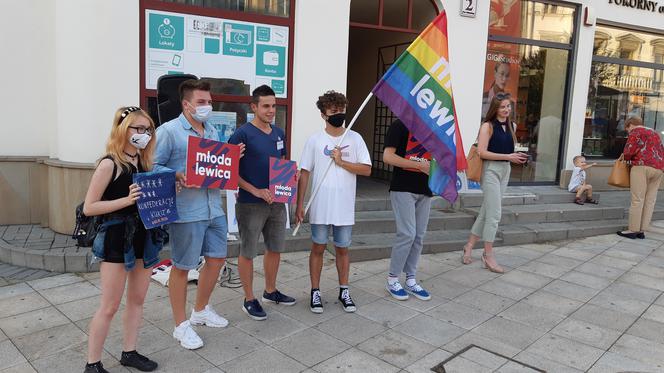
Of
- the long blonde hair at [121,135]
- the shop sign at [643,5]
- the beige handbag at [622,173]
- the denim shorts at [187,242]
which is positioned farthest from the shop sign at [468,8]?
the long blonde hair at [121,135]

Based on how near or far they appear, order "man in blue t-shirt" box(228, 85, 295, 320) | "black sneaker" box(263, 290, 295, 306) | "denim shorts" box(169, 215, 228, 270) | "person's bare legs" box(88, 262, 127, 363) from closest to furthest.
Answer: "person's bare legs" box(88, 262, 127, 363), "denim shorts" box(169, 215, 228, 270), "man in blue t-shirt" box(228, 85, 295, 320), "black sneaker" box(263, 290, 295, 306)

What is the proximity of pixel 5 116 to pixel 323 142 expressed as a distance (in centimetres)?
449

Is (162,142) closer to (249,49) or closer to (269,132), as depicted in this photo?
(269,132)

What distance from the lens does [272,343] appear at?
12.7 ft

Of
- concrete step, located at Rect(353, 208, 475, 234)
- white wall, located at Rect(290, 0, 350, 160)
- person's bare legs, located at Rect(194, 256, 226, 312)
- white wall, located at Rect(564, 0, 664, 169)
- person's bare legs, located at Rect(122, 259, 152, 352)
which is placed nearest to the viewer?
person's bare legs, located at Rect(122, 259, 152, 352)

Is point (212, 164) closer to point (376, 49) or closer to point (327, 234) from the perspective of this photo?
point (327, 234)

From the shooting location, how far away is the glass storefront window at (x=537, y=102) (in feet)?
32.0

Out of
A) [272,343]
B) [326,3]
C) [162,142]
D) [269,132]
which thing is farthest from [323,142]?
[326,3]

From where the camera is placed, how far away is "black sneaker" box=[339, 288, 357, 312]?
4512 millimetres

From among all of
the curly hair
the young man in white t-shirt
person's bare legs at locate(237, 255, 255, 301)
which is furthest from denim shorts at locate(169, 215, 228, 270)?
the curly hair

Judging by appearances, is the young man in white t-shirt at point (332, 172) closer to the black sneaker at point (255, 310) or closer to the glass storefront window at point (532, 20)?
the black sneaker at point (255, 310)

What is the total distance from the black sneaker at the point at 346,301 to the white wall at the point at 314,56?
120 inches

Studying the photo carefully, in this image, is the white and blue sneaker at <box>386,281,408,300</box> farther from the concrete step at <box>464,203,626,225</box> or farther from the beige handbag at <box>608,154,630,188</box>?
the beige handbag at <box>608,154,630,188</box>

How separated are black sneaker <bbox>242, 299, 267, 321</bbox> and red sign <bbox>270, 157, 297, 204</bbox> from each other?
928mm
